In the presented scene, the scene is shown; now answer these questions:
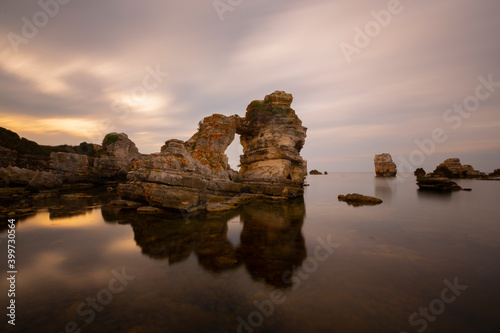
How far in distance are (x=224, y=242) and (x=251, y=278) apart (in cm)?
342

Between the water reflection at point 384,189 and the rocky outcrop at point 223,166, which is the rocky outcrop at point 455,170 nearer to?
the water reflection at point 384,189

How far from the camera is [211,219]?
1330 cm

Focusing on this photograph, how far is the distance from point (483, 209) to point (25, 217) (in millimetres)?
36272

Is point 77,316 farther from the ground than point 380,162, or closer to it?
closer to it

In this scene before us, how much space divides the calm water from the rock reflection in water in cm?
7

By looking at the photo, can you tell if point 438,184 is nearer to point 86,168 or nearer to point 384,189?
point 384,189

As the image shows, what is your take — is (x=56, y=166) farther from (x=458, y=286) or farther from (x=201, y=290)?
(x=458, y=286)

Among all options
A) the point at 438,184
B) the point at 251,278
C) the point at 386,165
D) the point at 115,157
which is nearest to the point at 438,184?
the point at 438,184

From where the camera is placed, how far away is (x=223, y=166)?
22297 millimetres

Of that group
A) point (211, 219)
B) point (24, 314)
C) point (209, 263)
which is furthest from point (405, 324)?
point (211, 219)

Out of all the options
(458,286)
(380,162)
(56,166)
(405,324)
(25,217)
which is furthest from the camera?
(380,162)

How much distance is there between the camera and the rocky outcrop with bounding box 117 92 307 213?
609 inches

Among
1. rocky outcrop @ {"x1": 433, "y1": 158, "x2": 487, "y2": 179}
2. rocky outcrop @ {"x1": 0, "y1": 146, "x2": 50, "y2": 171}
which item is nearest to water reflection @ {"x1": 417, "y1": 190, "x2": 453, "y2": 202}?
rocky outcrop @ {"x1": 433, "y1": 158, "x2": 487, "y2": 179}

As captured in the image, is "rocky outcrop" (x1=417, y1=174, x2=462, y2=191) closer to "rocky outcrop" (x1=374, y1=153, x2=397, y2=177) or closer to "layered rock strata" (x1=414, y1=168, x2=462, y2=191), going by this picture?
"layered rock strata" (x1=414, y1=168, x2=462, y2=191)
